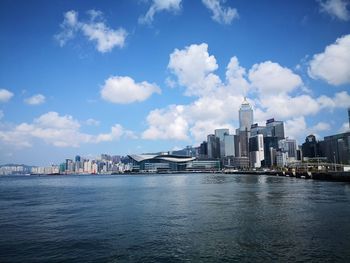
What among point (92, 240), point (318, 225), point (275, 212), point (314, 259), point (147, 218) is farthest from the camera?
point (275, 212)

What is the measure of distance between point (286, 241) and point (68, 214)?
2378 cm

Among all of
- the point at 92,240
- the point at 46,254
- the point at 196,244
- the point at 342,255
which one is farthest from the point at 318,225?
the point at 46,254

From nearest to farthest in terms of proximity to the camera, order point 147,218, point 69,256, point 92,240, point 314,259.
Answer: point 314,259 → point 69,256 → point 92,240 → point 147,218

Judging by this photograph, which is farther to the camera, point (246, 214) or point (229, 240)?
point (246, 214)

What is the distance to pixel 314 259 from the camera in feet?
59.9

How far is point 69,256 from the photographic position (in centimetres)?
1972

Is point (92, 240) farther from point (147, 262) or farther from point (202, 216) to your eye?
point (202, 216)

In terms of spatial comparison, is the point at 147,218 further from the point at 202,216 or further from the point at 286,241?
the point at 286,241

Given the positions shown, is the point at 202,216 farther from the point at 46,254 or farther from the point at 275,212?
the point at 46,254

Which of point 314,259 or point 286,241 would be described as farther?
point 286,241

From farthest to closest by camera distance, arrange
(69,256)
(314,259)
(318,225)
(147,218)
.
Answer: (147,218)
(318,225)
(69,256)
(314,259)

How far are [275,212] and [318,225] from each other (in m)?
8.06

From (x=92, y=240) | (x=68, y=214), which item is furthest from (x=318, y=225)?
(x=68, y=214)

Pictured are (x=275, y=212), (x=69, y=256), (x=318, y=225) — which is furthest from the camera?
(x=275, y=212)
